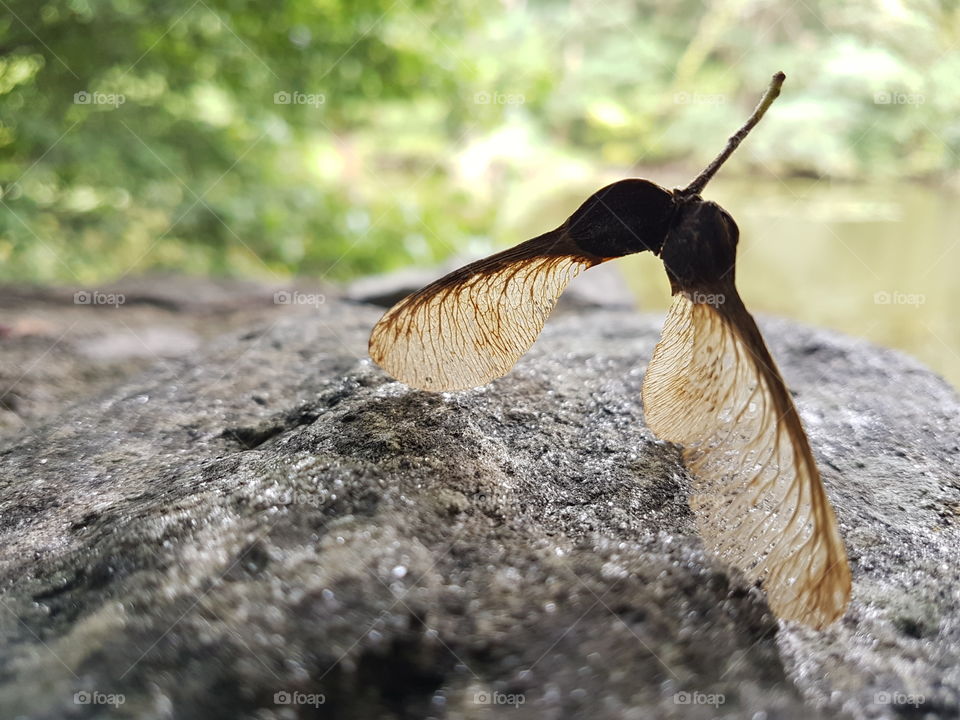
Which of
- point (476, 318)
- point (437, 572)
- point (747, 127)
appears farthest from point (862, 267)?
point (437, 572)

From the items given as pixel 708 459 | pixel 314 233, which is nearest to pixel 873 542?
pixel 708 459

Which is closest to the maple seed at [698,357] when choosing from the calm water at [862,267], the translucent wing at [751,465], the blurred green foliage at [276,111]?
the translucent wing at [751,465]

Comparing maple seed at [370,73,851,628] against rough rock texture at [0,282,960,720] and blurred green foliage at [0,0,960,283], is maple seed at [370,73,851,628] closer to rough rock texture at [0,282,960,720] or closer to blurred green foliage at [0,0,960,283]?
rough rock texture at [0,282,960,720]

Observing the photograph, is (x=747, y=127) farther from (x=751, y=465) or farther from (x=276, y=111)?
(x=276, y=111)

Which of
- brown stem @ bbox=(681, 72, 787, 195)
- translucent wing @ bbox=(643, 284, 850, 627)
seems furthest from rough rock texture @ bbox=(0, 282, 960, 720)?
brown stem @ bbox=(681, 72, 787, 195)

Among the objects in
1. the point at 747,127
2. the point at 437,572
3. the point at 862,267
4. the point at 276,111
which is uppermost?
the point at 276,111
